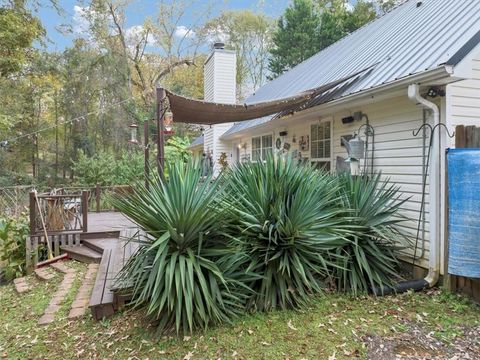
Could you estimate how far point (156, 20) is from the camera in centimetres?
2384

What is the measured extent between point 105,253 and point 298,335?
3786 mm

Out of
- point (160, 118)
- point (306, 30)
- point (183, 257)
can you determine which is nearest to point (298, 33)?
point (306, 30)

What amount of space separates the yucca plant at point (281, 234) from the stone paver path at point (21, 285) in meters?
3.81

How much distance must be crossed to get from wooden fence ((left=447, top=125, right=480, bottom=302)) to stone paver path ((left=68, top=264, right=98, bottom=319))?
4417 millimetres

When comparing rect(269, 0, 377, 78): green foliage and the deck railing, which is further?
rect(269, 0, 377, 78): green foliage

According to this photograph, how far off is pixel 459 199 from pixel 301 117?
4.00m

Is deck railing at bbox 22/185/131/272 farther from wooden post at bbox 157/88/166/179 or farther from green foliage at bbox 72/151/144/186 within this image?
Result: green foliage at bbox 72/151/144/186

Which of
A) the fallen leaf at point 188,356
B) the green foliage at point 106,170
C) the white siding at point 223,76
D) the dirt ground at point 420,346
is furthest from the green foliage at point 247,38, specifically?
the fallen leaf at point 188,356

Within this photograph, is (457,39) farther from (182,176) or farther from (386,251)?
(182,176)

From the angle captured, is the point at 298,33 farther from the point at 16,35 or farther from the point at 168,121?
the point at 168,121

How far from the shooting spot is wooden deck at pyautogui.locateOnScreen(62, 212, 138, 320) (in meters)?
3.88

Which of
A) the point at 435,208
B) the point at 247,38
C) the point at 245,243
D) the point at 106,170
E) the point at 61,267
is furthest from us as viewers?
the point at 247,38

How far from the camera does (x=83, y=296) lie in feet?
14.9

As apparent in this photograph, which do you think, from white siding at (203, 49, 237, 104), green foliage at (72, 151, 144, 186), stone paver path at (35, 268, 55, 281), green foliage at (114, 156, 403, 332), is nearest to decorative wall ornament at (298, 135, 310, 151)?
green foliage at (114, 156, 403, 332)
